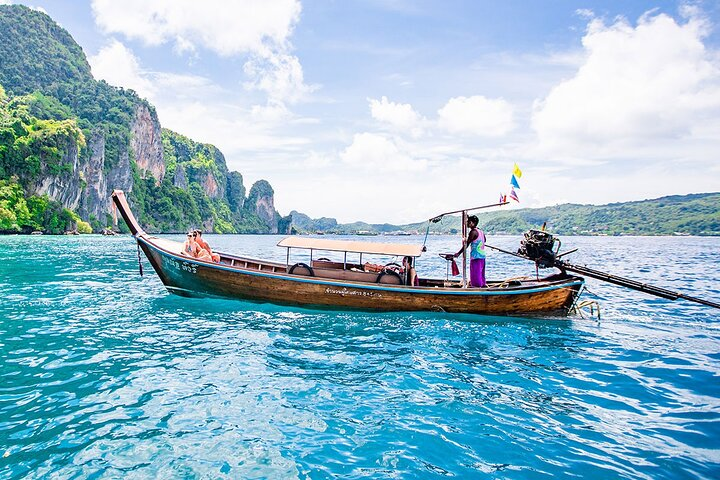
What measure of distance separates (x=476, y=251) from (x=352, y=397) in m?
7.75

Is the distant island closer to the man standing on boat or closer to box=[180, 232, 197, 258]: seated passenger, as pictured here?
box=[180, 232, 197, 258]: seated passenger

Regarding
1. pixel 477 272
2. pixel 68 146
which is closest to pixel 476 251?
pixel 477 272

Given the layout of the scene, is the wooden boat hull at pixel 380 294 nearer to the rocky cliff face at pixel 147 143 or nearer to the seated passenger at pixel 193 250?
the seated passenger at pixel 193 250

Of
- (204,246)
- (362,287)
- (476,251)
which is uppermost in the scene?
(476,251)

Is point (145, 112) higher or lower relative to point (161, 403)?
higher

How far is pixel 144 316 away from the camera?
12.8 metres

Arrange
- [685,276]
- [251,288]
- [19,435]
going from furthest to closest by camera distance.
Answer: [685,276] < [251,288] < [19,435]

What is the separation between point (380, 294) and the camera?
13320 mm

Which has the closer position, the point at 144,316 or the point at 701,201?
the point at 144,316

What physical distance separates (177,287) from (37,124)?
8566cm

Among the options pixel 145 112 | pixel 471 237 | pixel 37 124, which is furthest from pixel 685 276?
pixel 145 112

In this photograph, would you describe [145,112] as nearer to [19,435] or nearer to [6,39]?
[6,39]

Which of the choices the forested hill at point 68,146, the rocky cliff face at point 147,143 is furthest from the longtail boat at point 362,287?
the rocky cliff face at point 147,143

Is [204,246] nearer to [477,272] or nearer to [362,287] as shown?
[362,287]
